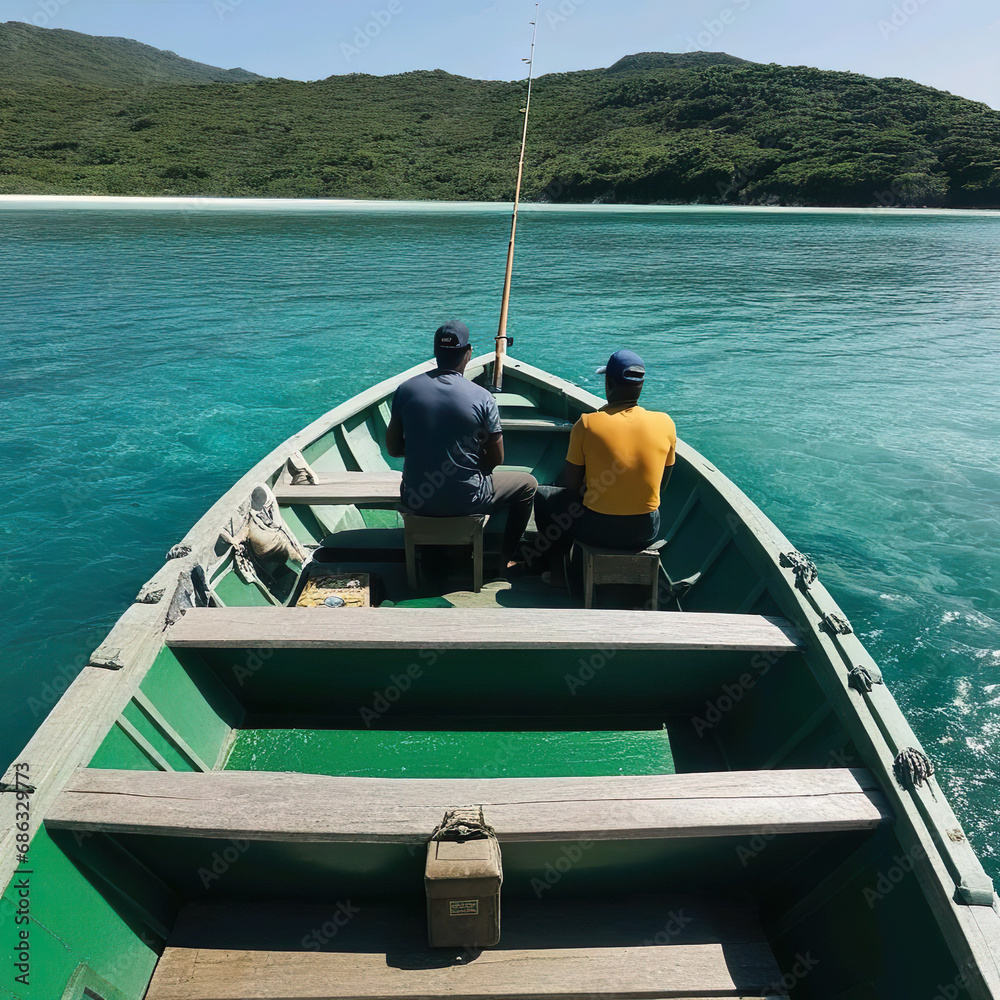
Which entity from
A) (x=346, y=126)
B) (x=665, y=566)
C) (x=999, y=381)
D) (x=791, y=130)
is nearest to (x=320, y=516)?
(x=665, y=566)

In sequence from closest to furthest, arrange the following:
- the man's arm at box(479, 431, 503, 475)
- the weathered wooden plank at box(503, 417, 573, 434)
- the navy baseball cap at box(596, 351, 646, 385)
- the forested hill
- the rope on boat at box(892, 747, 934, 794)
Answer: the rope on boat at box(892, 747, 934, 794) → the navy baseball cap at box(596, 351, 646, 385) → the man's arm at box(479, 431, 503, 475) → the weathered wooden plank at box(503, 417, 573, 434) → the forested hill

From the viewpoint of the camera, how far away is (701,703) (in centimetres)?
387

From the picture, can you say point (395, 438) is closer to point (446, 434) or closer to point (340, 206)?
point (446, 434)

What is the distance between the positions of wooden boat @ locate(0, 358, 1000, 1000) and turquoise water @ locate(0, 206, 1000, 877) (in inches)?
91.7

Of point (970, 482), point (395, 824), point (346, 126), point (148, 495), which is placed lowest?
point (148, 495)

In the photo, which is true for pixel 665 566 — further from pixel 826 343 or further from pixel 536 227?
pixel 536 227

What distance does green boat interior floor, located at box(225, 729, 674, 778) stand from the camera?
3574 millimetres

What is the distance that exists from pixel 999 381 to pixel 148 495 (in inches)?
696

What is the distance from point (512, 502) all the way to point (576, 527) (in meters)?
0.72

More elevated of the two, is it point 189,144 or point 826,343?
point 189,144
